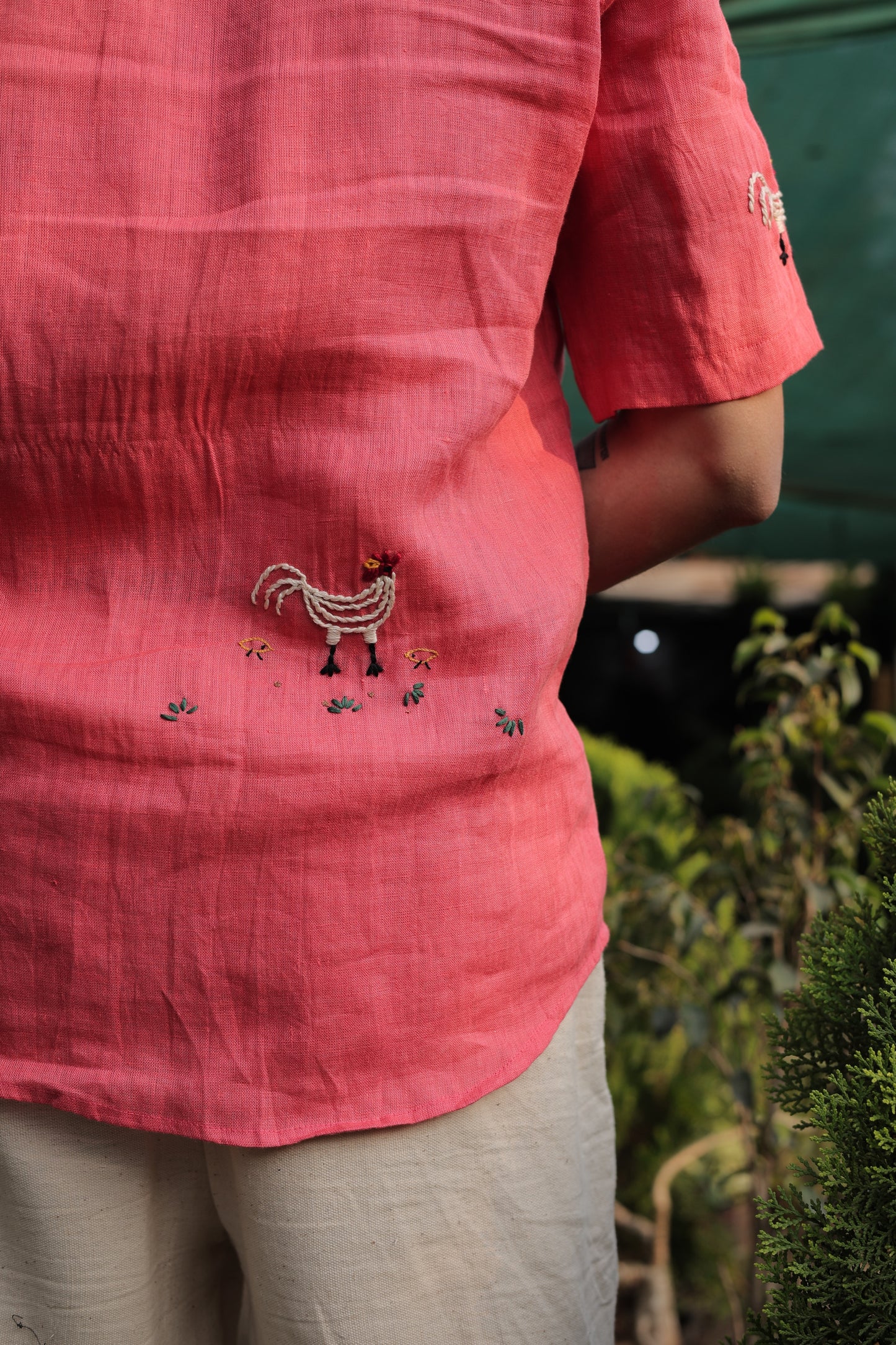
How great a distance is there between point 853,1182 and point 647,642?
643cm

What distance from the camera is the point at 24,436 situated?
0.71m

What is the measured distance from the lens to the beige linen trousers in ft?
2.35

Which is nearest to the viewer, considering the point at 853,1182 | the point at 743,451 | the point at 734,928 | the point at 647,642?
the point at 853,1182

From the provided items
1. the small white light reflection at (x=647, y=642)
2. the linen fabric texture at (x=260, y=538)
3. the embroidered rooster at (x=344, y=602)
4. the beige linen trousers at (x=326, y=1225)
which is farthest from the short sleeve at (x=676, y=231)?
the small white light reflection at (x=647, y=642)

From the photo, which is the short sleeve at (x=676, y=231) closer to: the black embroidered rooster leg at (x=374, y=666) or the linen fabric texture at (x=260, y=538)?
the linen fabric texture at (x=260, y=538)

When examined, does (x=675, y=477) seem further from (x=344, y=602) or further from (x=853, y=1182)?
(x=853, y=1182)

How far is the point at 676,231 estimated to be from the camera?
779 mm

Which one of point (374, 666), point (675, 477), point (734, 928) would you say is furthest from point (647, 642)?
point (374, 666)

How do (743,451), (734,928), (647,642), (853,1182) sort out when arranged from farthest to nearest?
(647,642) → (734,928) → (743,451) → (853,1182)

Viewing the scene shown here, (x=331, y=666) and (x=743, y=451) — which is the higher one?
(x=743, y=451)

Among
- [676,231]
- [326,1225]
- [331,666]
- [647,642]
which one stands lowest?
[326,1225]

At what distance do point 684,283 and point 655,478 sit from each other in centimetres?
16

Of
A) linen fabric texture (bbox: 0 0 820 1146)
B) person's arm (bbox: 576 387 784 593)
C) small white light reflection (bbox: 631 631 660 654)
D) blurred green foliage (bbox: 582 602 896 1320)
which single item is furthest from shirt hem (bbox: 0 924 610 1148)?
small white light reflection (bbox: 631 631 660 654)

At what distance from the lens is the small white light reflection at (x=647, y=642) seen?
698 centimetres
